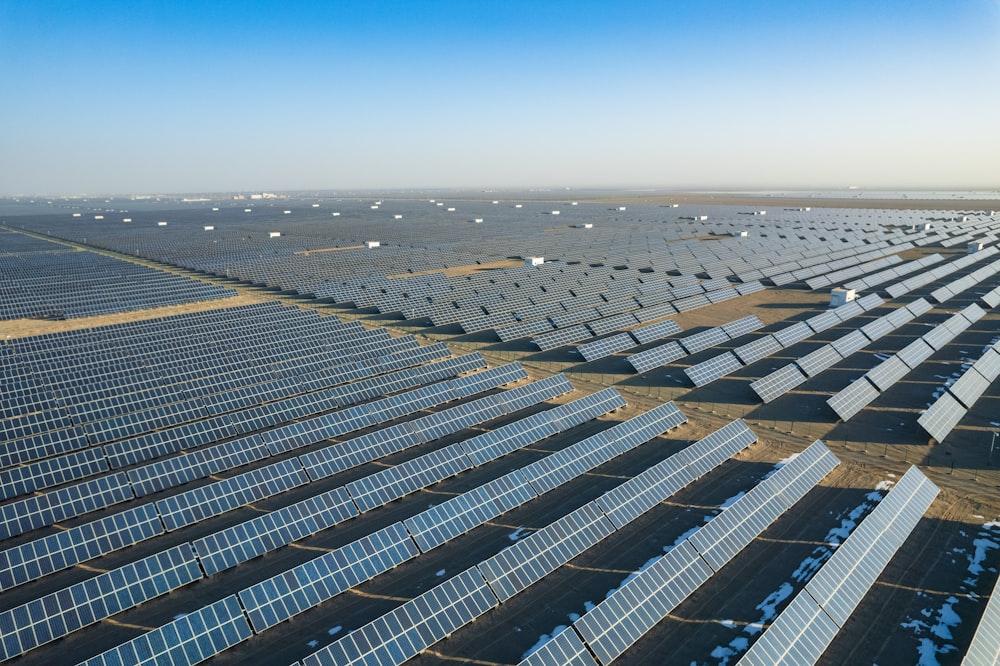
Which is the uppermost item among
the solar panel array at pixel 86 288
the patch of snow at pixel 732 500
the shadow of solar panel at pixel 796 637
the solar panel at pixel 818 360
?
the solar panel array at pixel 86 288

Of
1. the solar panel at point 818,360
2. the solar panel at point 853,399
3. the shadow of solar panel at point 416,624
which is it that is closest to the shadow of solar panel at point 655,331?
the solar panel at point 818,360

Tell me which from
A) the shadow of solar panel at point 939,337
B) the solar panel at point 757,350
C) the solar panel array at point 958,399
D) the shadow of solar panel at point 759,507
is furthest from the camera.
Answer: the shadow of solar panel at point 939,337

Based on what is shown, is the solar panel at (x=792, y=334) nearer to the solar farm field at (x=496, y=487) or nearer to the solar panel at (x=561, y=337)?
the solar farm field at (x=496, y=487)

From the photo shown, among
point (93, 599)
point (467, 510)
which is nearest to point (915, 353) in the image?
point (467, 510)

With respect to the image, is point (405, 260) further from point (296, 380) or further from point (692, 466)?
point (692, 466)

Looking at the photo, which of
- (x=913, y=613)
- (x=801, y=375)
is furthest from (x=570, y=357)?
(x=913, y=613)

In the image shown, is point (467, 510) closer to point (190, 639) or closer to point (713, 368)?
point (190, 639)

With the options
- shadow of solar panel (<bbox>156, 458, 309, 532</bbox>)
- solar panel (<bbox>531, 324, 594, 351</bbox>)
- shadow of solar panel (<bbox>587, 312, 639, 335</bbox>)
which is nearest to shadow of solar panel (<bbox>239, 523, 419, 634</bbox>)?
shadow of solar panel (<bbox>156, 458, 309, 532</bbox>)
